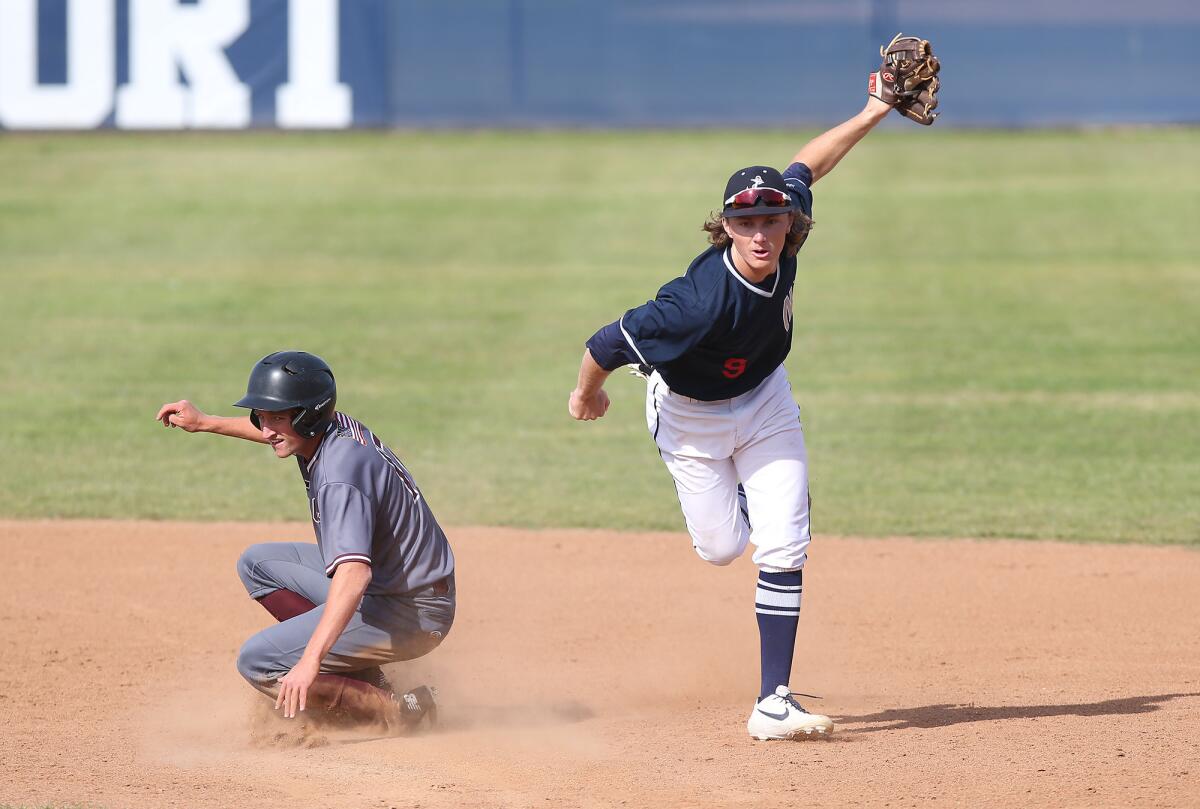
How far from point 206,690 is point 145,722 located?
1.43ft

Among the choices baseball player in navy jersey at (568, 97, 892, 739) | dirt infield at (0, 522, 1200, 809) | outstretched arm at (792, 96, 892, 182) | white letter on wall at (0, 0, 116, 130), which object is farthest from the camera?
white letter on wall at (0, 0, 116, 130)

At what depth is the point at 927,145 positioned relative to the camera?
72.2 feet

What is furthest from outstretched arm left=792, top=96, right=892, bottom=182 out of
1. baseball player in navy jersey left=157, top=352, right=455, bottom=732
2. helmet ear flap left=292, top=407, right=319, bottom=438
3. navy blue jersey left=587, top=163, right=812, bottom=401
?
helmet ear flap left=292, top=407, right=319, bottom=438

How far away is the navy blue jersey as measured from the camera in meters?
4.79

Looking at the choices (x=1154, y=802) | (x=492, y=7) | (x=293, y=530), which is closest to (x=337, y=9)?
(x=492, y=7)

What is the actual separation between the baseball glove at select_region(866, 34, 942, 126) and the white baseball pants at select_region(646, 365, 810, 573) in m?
1.11

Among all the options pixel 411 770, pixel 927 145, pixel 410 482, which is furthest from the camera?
pixel 927 145

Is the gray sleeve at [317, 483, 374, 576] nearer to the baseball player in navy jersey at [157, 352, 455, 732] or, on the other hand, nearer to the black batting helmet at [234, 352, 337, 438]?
the baseball player in navy jersey at [157, 352, 455, 732]

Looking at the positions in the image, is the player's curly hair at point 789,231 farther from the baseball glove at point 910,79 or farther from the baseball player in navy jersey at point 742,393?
the baseball glove at point 910,79

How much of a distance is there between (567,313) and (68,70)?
9.79 meters

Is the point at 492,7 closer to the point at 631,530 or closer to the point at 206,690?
the point at 631,530

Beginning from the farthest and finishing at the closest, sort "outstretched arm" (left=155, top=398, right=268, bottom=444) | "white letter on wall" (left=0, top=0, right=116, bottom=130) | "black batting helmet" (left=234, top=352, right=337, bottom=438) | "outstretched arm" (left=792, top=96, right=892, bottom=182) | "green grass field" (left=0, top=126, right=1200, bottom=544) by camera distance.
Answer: "white letter on wall" (left=0, top=0, right=116, bottom=130), "green grass field" (left=0, top=126, right=1200, bottom=544), "outstretched arm" (left=792, top=96, right=892, bottom=182), "outstretched arm" (left=155, top=398, right=268, bottom=444), "black batting helmet" (left=234, top=352, right=337, bottom=438)

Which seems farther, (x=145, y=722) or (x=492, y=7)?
(x=492, y=7)

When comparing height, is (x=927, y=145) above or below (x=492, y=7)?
below
